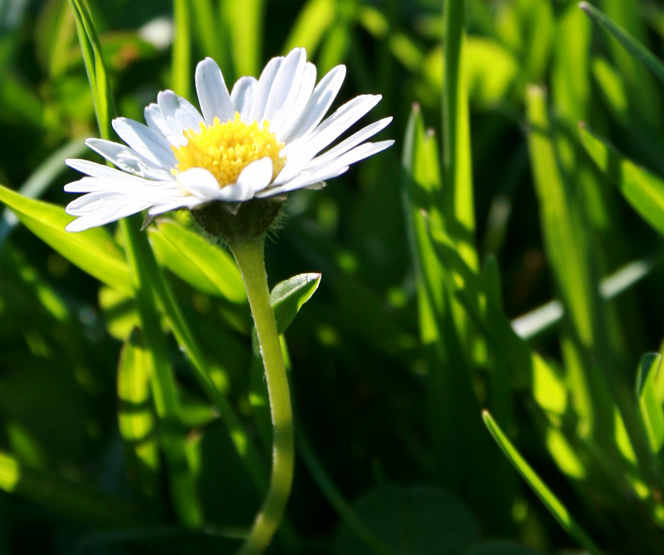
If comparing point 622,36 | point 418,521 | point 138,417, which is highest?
point 622,36

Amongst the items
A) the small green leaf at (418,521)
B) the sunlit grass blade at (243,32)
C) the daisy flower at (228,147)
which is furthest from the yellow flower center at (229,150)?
the sunlit grass blade at (243,32)

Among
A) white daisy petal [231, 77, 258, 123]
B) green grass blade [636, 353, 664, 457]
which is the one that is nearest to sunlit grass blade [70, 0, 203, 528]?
white daisy petal [231, 77, 258, 123]

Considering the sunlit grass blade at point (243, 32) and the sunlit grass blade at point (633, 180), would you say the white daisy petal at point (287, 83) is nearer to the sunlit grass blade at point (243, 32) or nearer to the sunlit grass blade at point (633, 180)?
the sunlit grass blade at point (633, 180)

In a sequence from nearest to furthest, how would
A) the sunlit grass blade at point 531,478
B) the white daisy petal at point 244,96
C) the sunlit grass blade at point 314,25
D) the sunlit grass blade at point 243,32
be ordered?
the sunlit grass blade at point 531,478
the white daisy petal at point 244,96
the sunlit grass blade at point 243,32
the sunlit grass blade at point 314,25

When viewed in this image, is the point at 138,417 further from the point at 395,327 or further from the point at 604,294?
the point at 604,294

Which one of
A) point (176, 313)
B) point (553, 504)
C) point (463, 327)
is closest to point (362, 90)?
point (463, 327)

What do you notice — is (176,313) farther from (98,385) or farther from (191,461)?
(98,385)

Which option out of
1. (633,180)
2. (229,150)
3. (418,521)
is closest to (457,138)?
(633,180)
